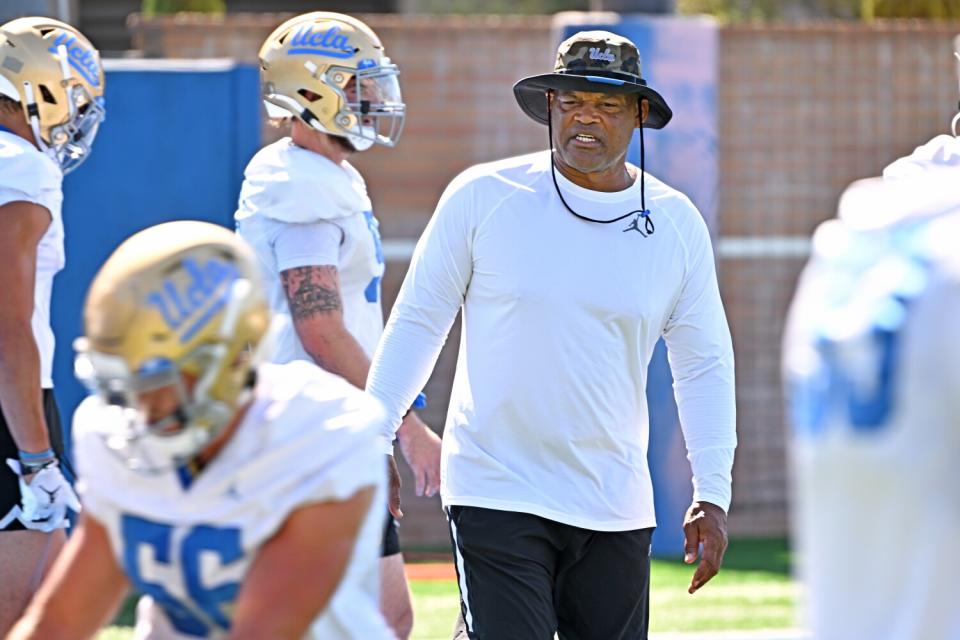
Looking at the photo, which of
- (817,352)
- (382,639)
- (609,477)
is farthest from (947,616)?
(609,477)

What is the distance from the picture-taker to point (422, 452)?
484 cm

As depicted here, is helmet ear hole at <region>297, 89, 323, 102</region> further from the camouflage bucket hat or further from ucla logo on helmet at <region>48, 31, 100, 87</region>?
the camouflage bucket hat

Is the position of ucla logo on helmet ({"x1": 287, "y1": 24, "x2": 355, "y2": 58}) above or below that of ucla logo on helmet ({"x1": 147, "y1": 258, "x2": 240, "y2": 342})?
above

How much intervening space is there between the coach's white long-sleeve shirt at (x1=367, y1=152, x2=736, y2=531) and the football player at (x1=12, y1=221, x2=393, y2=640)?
1.32 m

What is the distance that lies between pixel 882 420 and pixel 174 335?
1107mm

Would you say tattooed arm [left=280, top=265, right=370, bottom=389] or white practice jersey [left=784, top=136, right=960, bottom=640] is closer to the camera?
white practice jersey [left=784, top=136, right=960, bottom=640]

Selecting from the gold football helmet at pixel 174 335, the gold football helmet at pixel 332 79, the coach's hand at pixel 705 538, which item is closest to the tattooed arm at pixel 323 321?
the gold football helmet at pixel 332 79

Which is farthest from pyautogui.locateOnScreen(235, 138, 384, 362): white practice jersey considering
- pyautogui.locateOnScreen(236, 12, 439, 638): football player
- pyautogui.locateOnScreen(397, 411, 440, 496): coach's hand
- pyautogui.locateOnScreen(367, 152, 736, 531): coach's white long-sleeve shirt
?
pyautogui.locateOnScreen(367, 152, 736, 531): coach's white long-sleeve shirt

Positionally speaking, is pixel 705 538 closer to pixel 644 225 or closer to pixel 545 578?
pixel 545 578

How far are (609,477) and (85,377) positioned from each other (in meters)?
1.74

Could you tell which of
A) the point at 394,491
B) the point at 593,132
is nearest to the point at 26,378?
the point at 394,491

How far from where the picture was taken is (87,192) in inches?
303

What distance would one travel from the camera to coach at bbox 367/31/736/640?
4.17 metres

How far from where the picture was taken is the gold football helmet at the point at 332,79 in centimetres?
501
